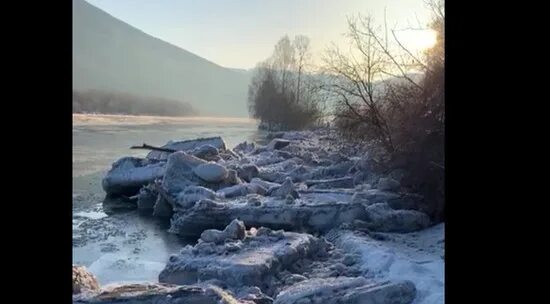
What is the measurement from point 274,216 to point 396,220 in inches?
59.0

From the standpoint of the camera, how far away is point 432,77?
738cm

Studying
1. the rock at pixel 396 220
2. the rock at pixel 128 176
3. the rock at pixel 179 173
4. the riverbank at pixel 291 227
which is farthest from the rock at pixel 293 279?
the rock at pixel 128 176

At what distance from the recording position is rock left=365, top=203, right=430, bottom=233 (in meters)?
6.70

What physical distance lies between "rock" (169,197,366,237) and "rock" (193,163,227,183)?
5.22 ft

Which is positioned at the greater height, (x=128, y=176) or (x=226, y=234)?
(x=128, y=176)

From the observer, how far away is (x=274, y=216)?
7.31 m

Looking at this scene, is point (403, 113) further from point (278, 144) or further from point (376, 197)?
point (278, 144)

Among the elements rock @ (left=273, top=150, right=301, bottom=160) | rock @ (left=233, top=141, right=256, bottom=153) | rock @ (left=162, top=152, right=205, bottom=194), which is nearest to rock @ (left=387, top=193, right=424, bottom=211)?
rock @ (left=162, top=152, right=205, bottom=194)

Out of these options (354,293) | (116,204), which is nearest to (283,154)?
(116,204)

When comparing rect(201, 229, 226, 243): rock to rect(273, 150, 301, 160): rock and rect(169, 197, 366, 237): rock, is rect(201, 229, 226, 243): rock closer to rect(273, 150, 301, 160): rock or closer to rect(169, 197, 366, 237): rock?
rect(169, 197, 366, 237): rock
